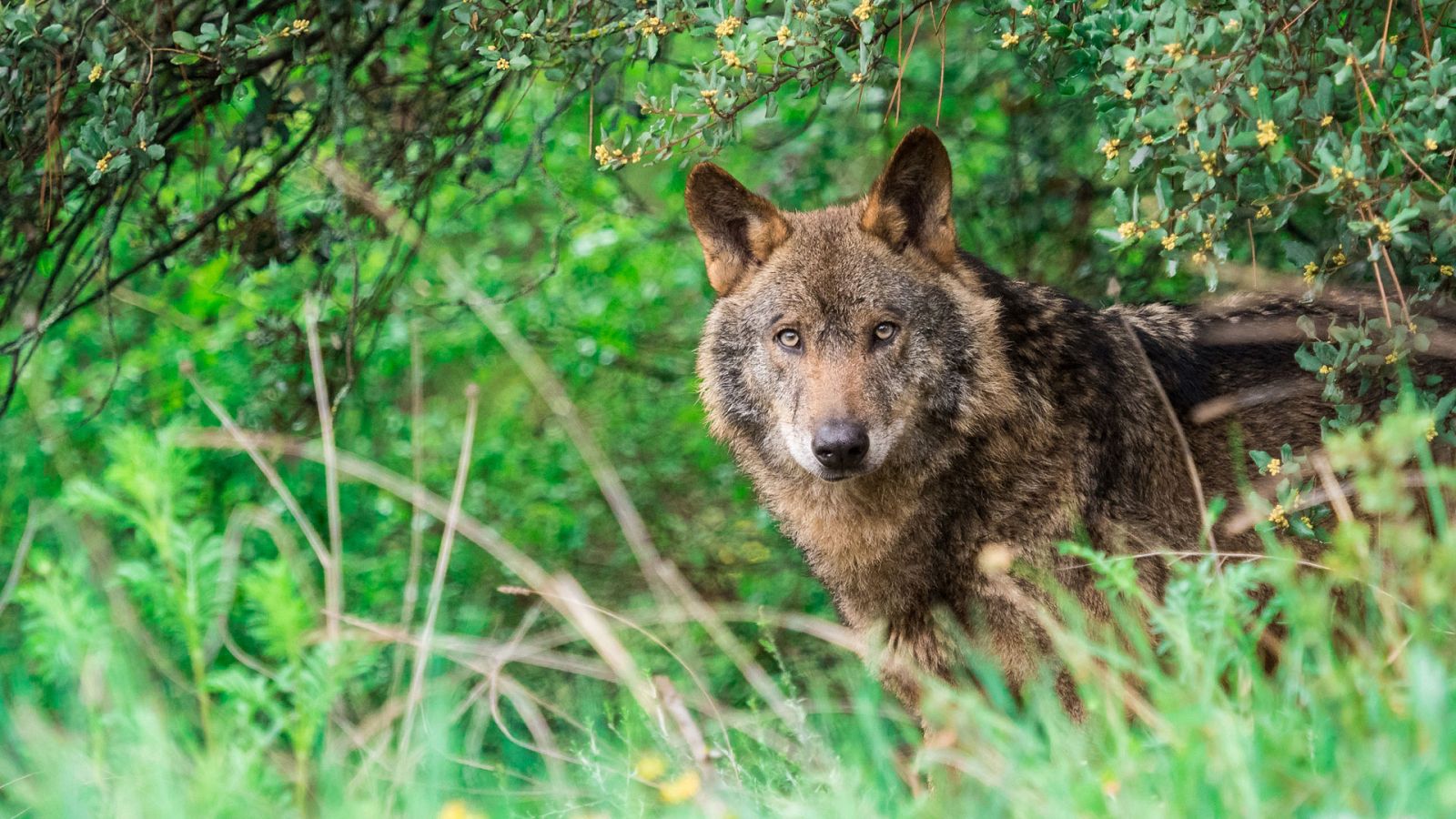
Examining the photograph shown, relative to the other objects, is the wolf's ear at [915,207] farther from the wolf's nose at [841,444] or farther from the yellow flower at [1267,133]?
the yellow flower at [1267,133]

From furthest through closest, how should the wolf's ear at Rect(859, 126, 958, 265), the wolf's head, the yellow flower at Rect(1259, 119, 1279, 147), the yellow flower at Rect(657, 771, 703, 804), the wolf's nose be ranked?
1. the wolf's ear at Rect(859, 126, 958, 265)
2. the wolf's head
3. the wolf's nose
4. the yellow flower at Rect(1259, 119, 1279, 147)
5. the yellow flower at Rect(657, 771, 703, 804)

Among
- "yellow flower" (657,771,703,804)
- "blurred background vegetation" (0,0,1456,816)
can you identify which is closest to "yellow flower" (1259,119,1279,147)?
"blurred background vegetation" (0,0,1456,816)

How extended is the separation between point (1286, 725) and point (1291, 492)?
3.98 feet

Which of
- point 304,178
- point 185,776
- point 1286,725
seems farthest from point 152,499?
point 304,178

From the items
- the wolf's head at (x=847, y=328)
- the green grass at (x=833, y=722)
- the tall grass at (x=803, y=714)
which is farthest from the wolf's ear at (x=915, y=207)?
the green grass at (x=833, y=722)

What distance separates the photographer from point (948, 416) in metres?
4.17

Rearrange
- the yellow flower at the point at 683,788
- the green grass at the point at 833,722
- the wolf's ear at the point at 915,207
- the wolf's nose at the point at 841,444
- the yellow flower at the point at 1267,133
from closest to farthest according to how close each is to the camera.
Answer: the green grass at the point at 833,722 < the yellow flower at the point at 683,788 < the yellow flower at the point at 1267,133 < the wolf's nose at the point at 841,444 < the wolf's ear at the point at 915,207

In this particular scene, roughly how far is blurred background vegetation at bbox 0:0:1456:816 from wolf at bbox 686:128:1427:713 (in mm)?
297

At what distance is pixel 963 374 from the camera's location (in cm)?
420

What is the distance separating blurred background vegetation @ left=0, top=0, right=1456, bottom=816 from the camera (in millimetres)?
2377

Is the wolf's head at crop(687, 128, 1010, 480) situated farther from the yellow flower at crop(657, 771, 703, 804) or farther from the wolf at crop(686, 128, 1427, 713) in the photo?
the yellow flower at crop(657, 771, 703, 804)

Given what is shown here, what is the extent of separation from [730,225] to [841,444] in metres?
1.10

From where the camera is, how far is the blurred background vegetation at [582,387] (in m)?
2.38

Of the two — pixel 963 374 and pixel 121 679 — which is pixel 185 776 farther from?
pixel 963 374
